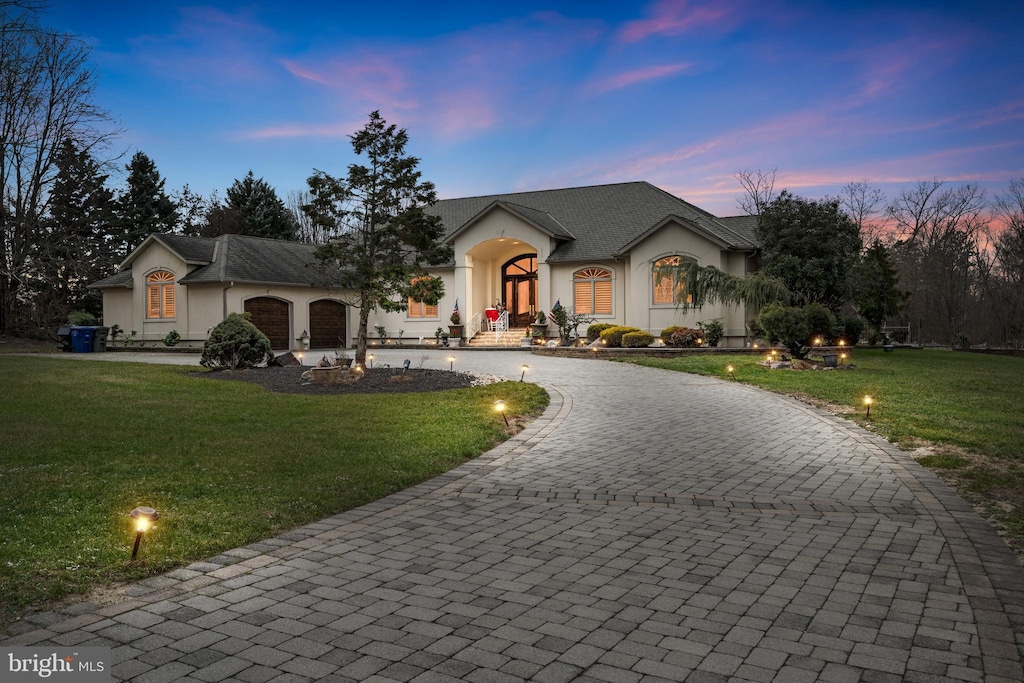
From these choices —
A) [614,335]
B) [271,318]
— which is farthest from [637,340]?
[271,318]

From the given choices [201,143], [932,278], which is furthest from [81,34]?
[932,278]

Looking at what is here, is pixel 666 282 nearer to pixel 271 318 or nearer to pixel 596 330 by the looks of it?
pixel 596 330

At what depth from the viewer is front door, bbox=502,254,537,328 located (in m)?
32.2

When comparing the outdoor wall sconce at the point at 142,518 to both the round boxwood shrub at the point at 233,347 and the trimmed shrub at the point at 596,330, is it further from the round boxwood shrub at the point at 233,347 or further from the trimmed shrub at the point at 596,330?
the trimmed shrub at the point at 596,330

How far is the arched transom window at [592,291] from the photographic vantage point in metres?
28.8

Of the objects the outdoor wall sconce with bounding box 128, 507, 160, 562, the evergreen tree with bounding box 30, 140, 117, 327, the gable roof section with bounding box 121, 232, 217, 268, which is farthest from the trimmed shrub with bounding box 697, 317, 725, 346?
the evergreen tree with bounding box 30, 140, 117, 327

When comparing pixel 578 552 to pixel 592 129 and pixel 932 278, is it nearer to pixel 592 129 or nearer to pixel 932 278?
pixel 592 129

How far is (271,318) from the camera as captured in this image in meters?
30.7

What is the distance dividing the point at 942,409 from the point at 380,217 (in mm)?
12562

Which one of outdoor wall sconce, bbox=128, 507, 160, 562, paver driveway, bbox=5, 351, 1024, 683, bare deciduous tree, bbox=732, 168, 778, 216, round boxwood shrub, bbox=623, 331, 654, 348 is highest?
bare deciduous tree, bbox=732, 168, 778, 216

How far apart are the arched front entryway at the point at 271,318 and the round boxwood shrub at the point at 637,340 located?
51.5 feet

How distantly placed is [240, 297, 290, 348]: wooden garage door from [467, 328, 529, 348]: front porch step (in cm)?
866

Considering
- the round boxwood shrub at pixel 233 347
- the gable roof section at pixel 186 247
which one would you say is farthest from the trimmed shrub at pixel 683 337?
the gable roof section at pixel 186 247

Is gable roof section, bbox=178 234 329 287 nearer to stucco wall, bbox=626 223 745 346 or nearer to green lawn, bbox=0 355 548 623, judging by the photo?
stucco wall, bbox=626 223 745 346
